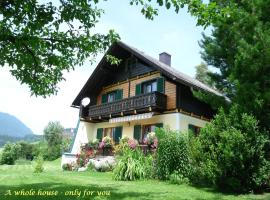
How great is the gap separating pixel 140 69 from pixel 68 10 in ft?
51.4

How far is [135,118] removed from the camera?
2152cm

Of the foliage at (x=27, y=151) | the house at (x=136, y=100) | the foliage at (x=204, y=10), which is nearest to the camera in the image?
the foliage at (x=204, y=10)

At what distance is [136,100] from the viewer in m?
21.5

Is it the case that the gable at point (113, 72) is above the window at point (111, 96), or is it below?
above

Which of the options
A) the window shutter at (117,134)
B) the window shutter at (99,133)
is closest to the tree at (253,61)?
the window shutter at (117,134)

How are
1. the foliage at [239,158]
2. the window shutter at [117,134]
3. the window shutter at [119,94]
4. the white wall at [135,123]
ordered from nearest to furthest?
the foliage at [239,158] < the white wall at [135,123] < the window shutter at [117,134] < the window shutter at [119,94]

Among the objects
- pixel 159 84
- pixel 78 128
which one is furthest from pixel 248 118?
pixel 78 128

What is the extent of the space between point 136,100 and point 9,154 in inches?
897

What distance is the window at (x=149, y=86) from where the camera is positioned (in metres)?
22.6

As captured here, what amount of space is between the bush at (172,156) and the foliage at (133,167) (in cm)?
61

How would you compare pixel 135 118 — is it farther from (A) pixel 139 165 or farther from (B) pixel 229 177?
(B) pixel 229 177

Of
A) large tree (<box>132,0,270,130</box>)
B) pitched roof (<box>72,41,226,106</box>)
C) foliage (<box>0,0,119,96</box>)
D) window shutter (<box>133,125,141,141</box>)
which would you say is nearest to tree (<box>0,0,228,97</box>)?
foliage (<box>0,0,119,96</box>)

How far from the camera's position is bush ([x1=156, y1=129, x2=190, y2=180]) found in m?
13.1

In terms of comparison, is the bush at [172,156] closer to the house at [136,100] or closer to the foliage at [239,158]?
the foliage at [239,158]
